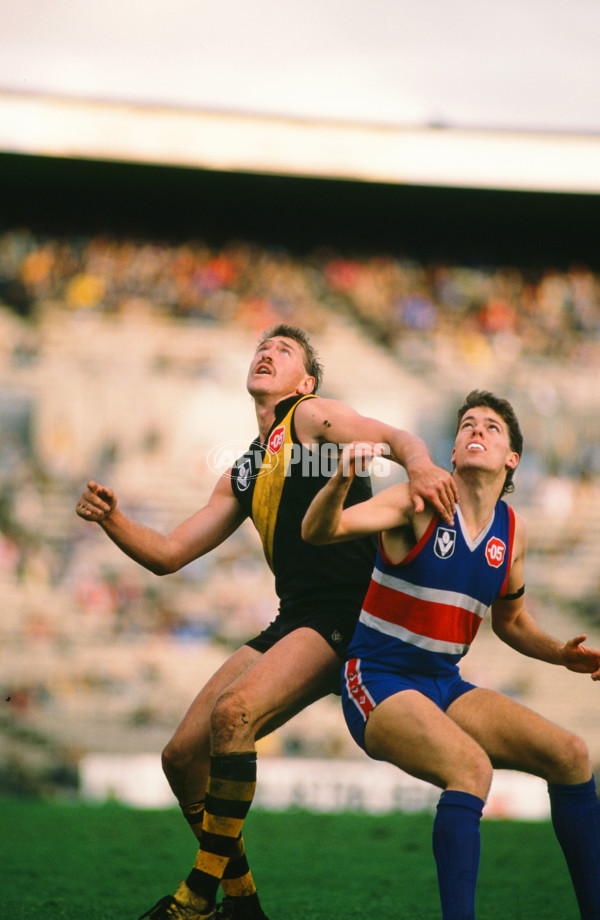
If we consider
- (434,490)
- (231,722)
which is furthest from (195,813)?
(434,490)

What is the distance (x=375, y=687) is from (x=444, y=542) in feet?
1.71

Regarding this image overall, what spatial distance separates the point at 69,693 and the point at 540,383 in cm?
604

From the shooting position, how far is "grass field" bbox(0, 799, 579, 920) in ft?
14.7

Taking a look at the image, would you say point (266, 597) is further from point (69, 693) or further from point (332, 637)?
point (332, 637)

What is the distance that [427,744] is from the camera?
9.98 ft

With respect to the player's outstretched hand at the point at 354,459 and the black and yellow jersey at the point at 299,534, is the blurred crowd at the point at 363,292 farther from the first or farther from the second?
the player's outstretched hand at the point at 354,459

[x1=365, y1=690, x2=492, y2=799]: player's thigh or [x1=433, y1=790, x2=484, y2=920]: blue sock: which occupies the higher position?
[x1=365, y1=690, x2=492, y2=799]: player's thigh

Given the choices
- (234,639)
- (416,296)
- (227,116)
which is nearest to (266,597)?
(234,639)

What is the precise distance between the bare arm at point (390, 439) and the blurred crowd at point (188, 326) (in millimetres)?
7057

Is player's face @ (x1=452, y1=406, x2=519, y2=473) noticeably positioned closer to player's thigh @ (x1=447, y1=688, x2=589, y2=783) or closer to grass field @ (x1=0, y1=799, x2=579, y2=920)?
player's thigh @ (x1=447, y1=688, x2=589, y2=783)

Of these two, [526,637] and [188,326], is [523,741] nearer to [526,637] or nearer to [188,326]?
[526,637]

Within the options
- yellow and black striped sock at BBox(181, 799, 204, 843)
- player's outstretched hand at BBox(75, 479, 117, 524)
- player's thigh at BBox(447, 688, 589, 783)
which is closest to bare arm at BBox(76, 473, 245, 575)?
player's outstretched hand at BBox(75, 479, 117, 524)

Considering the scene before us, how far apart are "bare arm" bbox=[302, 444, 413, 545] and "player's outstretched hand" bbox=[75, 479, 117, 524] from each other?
98 cm

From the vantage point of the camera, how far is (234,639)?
10508 millimetres
